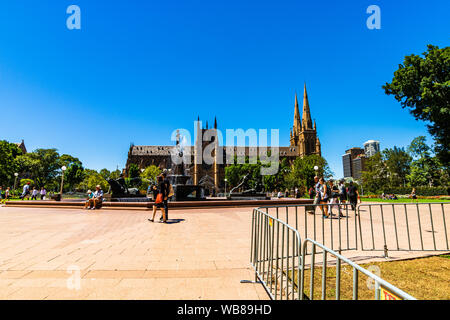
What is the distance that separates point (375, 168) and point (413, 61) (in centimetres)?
4701

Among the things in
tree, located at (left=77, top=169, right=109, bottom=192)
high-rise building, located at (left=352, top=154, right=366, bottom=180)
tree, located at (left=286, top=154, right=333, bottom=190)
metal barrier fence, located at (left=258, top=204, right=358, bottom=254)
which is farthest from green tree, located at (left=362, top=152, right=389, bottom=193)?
high-rise building, located at (left=352, top=154, right=366, bottom=180)

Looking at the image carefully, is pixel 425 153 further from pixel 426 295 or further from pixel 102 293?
pixel 102 293

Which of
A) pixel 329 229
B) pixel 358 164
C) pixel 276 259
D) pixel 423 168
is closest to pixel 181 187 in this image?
pixel 329 229

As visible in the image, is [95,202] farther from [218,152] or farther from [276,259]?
[218,152]

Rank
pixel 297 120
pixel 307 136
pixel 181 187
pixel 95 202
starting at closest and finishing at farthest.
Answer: pixel 95 202
pixel 181 187
pixel 307 136
pixel 297 120

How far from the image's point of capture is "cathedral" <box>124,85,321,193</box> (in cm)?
9288

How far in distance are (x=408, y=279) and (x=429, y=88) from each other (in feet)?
86.8

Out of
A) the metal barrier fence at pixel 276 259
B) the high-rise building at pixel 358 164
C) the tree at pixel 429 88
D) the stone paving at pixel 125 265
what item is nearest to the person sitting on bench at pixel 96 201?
the stone paving at pixel 125 265

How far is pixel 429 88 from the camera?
72.8 ft

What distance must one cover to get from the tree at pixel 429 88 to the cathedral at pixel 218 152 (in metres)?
65.9

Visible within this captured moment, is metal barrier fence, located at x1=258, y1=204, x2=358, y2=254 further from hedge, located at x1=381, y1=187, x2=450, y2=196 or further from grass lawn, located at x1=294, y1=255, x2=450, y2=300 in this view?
hedge, located at x1=381, y1=187, x2=450, y2=196

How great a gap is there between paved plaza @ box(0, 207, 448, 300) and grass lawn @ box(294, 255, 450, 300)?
545mm

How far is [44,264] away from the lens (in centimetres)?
447
